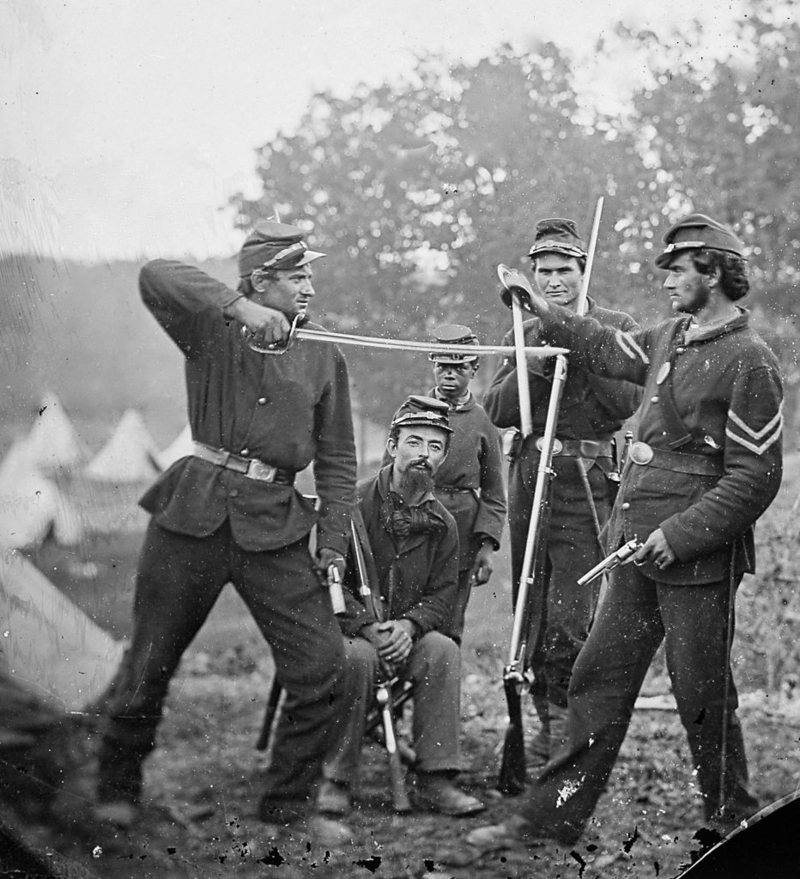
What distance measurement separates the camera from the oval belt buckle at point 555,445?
287 cm

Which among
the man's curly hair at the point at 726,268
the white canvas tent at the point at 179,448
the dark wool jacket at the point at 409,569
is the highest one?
the man's curly hair at the point at 726,268

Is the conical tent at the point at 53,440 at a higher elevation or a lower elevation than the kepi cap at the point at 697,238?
lower

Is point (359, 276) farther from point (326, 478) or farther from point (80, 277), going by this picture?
point (80, 277)

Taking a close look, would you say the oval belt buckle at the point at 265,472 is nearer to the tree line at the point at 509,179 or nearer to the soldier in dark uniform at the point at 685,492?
the tree line at the point at 509,179

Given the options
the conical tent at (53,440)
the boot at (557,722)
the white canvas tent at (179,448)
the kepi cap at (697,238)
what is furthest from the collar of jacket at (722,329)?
the conical tent at (53,440)

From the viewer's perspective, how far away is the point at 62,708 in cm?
303

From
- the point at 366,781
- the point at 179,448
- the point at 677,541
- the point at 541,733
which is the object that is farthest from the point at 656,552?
the point at 179,448

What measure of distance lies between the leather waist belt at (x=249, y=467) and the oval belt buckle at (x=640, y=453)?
2.60 feet

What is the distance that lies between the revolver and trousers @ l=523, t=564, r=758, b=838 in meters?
0.02

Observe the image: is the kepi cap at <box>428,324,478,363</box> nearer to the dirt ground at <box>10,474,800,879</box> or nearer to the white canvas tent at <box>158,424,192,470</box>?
the dirt ground at <box>10,474,800,879</box>

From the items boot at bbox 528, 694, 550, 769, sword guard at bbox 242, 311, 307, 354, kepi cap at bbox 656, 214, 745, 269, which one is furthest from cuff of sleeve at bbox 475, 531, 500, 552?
kepi cap at bbox 656, 214, 745, 269

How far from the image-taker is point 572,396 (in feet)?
9.39

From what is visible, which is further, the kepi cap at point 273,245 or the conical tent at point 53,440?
the conical tent at point 53,440

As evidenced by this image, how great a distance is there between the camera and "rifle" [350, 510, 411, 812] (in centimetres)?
286
